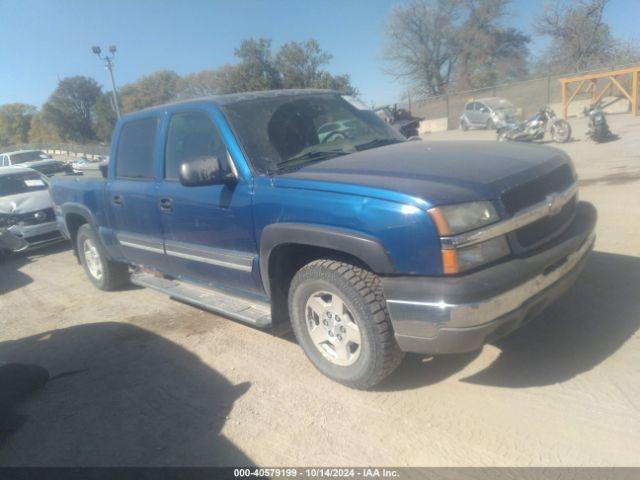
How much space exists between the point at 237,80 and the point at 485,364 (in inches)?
1578

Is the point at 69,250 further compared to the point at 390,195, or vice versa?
the point at 69,250

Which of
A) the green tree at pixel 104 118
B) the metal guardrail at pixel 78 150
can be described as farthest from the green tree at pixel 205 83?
the metal guardrail at pixel 78 150

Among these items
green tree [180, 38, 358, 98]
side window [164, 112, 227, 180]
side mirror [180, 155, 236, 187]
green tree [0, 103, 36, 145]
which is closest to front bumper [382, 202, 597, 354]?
side mirror [180, 155, 236, 187]

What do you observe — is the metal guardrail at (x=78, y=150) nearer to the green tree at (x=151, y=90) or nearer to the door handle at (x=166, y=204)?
the green tree at (x=151, y=90)

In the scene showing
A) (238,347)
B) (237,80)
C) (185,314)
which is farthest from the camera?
(237,80)

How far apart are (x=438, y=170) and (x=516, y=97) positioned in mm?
28773

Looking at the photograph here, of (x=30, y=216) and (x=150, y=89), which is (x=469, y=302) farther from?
(x=150, y=89)

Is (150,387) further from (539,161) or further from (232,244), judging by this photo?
(539,161)

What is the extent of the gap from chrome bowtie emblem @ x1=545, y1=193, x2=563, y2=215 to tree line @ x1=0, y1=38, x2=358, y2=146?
27469 mm

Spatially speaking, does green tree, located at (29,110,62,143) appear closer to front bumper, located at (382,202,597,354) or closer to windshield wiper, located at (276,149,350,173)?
windshield wiper, located at (276,149,350,173)

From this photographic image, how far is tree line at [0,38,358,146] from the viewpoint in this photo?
40500 mm

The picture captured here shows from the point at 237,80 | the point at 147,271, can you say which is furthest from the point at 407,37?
the point at 147,271

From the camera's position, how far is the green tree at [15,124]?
80312 millimetres

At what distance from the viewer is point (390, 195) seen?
108 inches
